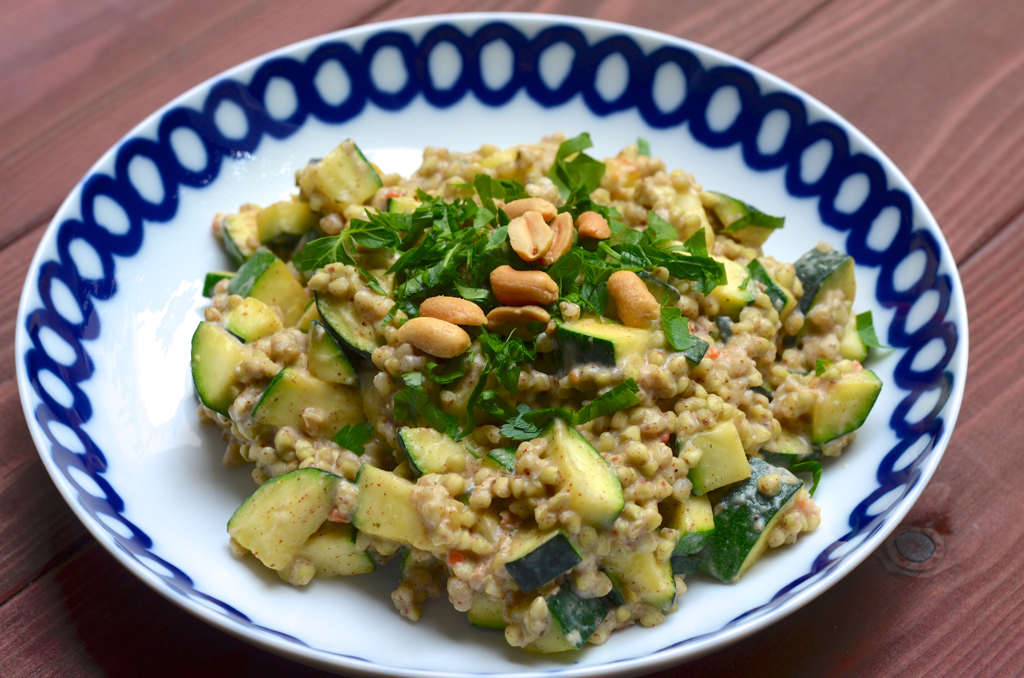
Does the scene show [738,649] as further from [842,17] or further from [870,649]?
[842,17]

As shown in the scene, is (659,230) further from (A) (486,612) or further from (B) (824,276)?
(A) (486,612)

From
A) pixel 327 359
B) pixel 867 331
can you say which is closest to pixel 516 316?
pixel 327 359

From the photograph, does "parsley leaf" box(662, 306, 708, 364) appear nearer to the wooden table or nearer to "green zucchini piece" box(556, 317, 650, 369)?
"green zucchini piece" box(556, 317, 650, 369)

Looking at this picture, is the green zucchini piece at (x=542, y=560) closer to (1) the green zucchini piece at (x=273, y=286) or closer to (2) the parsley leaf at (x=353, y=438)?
(2) the parsley leaf at (x=353, y=438)

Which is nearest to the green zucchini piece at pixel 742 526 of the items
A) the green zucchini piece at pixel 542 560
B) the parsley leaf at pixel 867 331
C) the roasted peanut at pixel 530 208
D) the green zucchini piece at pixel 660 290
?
the green zucchini piece at pixel 542 560

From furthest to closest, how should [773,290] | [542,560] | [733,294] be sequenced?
[773,290] < [733,294] < [542,560]

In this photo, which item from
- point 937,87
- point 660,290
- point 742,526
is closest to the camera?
point 742,526

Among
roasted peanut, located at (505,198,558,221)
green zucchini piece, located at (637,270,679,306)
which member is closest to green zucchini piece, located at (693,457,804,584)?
green zucchini piece, located at (637,270,679,306)
